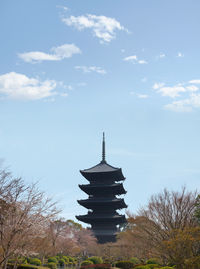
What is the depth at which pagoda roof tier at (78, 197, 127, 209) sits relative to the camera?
53125 mm

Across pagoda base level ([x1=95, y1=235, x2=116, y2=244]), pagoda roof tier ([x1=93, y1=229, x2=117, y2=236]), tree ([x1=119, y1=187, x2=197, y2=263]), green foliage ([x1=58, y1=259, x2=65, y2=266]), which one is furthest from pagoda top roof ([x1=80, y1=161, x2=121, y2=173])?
tree ([x1=119, y1=187, x2=197, y2=263])

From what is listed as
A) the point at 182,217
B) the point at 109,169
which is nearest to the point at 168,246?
the point at 182,217

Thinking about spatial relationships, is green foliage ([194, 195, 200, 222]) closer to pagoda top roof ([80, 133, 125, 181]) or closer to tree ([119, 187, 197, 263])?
tree ([119, 187, 197, 263])

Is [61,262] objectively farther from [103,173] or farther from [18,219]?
[18,219]

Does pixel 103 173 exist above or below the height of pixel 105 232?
above

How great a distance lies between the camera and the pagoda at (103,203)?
52.4 m

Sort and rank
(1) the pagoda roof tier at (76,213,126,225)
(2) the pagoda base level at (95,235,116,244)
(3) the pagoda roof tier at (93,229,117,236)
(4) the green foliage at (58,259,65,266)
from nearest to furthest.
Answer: (4) the green foliage at (58,259,65,266) → (2) the pagoda base level at (95,235,116,244) → (3) the pagoda roof tier at (93,229,117,236) → (1) the pagoda roof tier at (76,213,126,225)

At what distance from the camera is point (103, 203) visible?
175 feet

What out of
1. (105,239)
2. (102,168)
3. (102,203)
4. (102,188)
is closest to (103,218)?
(102,203)

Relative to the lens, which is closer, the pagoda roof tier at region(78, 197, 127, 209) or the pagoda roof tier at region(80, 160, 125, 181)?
the pagoda roof tier at region(78, 197, 127, 209)

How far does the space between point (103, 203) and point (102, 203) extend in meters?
0.18

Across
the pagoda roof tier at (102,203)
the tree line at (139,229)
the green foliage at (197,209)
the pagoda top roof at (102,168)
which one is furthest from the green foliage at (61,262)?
the green foliage at (197,209)

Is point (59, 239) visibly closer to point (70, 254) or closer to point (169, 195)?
point (70, 254)

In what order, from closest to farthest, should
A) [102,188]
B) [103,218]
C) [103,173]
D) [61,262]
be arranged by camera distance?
[61,262]
[103,218]
[102,188]
[103,173]
